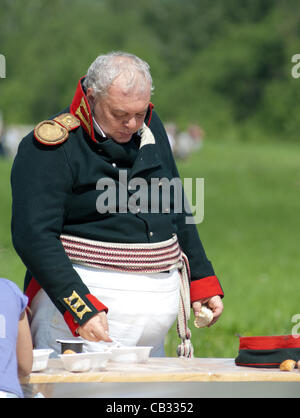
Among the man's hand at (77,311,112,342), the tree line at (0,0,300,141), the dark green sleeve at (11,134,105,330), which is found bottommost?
the man's hand at (77,311,112,342)

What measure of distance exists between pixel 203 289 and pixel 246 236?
57.6 ft

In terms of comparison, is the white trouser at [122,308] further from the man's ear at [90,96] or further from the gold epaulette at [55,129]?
the man's ear at [90,96]

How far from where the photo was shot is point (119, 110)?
3.64 metres

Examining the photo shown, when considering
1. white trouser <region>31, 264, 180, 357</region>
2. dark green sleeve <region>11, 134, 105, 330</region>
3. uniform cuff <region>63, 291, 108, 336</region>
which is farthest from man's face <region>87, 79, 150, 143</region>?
uniform cuff <region>63, 291, 108, 336</region>

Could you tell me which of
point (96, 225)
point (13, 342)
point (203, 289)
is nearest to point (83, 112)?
point (96, 225)

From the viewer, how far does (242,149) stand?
1751 inches

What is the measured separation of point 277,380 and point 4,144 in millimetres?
38168

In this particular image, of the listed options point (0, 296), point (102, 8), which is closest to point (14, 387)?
point (0, 296)

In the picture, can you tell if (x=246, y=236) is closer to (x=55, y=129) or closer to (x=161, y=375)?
(x=55, y=129)

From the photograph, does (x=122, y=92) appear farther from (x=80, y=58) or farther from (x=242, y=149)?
(x=80, y=58)

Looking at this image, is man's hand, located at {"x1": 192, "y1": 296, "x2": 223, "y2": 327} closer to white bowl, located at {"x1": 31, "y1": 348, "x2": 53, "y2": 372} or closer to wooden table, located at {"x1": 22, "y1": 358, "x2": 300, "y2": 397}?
wooden table, located at {"x1": 22, "y1": 358, "x2": 300, "y2": 397}

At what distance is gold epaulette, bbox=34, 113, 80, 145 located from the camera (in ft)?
12.1

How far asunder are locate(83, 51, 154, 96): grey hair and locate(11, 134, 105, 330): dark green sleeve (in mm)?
311

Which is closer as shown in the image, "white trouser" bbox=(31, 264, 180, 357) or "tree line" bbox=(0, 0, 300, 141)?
"white trouser" bbox=(31, 264, 180, 357)
